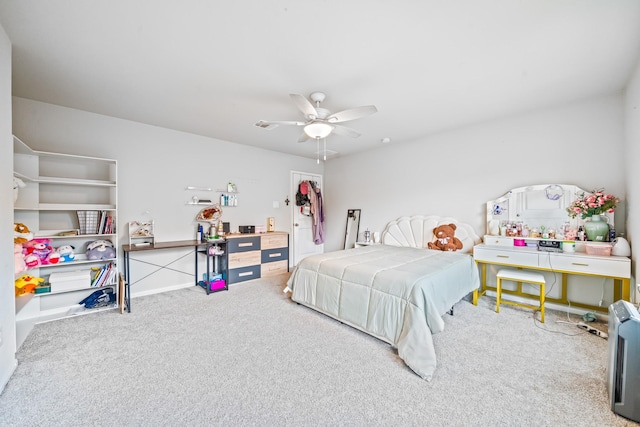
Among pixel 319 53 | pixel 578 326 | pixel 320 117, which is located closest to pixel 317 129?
pixel 320 117

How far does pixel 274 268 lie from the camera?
4656 mm

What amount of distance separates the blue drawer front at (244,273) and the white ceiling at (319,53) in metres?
2.43

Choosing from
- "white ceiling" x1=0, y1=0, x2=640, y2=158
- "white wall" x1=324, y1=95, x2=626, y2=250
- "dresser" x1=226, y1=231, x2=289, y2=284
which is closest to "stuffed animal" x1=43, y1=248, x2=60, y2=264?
"white ceiling" x1=0, y1=0, x2=640, y2=158

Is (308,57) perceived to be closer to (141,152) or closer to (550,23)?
(550,23)

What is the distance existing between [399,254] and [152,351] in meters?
2.91

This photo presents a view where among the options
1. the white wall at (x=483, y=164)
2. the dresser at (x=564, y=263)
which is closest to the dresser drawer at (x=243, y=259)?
the white wall at (x=483, y=164)

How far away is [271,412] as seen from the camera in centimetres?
156

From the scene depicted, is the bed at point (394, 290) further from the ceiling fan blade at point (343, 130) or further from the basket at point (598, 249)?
the ceiling fan blade at point (343, 130)

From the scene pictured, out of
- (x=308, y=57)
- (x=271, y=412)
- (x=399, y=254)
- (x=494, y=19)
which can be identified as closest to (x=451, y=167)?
(x=399, y=254)

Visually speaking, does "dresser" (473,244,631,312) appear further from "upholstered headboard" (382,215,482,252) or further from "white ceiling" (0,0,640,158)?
"white ceiling" (0,0,640,158)

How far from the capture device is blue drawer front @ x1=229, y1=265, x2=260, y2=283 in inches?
161

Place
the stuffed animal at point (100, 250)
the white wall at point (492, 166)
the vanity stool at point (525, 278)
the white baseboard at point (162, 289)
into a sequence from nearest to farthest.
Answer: the vanity stool at point (525, 278) → the white wall at point (492, 166) → the stuffed animal at point (100, 250) → the white baseboard at point (162, 289)

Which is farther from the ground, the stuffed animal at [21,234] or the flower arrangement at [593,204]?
the flower arrangement at [593,204]

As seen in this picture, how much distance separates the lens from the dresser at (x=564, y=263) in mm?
2434
